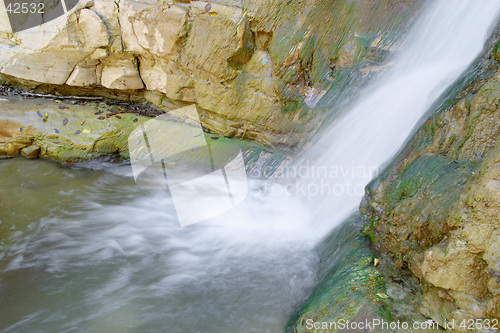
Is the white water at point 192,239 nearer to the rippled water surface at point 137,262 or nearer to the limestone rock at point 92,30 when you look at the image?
the rippled water surface at point 137,262

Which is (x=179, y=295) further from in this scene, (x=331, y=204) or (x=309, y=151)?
(x=309, y=151)

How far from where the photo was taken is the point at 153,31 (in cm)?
640

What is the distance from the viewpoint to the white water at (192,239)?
349 cm

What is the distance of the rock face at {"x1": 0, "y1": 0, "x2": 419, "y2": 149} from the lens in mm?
5758

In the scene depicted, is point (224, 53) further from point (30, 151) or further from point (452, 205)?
point (452, 205)

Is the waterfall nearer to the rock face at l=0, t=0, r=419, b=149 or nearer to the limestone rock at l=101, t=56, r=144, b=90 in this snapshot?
the rock face at l=0, t=0, r=419, b=149

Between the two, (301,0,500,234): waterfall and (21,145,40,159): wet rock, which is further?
(21,145,40,159): wet rock

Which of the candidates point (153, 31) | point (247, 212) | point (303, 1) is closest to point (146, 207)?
point (247, 212)

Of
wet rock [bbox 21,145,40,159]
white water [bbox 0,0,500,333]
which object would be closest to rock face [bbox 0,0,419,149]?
white water [bbox 0,0,500,333]

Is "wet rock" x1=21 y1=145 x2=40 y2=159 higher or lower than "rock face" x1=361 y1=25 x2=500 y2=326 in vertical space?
lower

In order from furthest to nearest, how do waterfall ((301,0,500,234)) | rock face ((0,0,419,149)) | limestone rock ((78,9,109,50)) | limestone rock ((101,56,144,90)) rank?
1. limestone rock ((101,56,144,90))
2. limestone rock ((78,9,109,50))
3. rock face ((0,0,419,149))
4. waterfall ((301,0,500,234))

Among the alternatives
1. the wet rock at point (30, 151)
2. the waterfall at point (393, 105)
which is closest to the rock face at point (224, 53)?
the waterfall at point (393, 105)

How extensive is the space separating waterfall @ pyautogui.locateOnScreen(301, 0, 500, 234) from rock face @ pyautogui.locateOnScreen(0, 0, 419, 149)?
454 millimetres

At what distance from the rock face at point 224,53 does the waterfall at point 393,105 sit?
1.49ft
